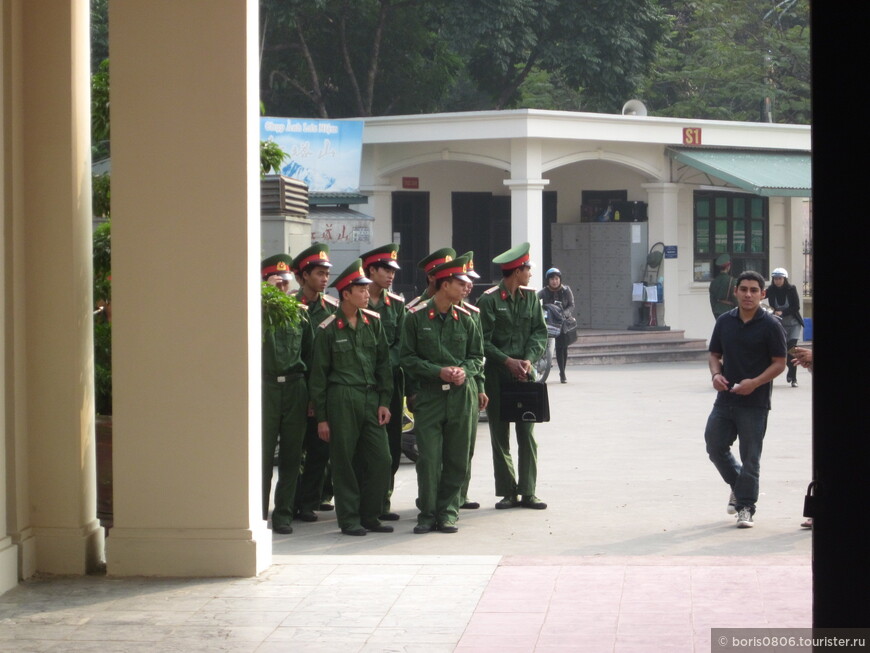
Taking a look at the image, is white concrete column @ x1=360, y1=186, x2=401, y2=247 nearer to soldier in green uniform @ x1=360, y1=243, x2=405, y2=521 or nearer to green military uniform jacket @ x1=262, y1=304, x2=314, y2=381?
soldier in green uniform @ x1=360, y1=243, x2=405, y2=521

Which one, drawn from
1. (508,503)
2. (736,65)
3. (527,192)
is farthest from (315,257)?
(736,65)

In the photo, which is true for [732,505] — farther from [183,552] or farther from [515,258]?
[183,552]

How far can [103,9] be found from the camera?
3162 centimetres

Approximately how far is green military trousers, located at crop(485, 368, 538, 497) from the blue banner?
552 inches

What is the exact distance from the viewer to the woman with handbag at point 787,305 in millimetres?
18641

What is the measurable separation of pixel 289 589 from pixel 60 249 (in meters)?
2.24

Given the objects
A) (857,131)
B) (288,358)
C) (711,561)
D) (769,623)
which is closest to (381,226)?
(288,358)

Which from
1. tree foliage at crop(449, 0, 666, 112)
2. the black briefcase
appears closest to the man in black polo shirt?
the black briefcase

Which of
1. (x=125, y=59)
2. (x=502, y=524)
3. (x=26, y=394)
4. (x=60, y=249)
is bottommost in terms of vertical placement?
(x=502, y=524)

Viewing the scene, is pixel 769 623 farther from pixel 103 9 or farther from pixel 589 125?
pixel 103 9

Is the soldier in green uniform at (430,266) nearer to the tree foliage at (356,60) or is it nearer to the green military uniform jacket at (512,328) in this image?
the green military uniform jacket at (512,328)

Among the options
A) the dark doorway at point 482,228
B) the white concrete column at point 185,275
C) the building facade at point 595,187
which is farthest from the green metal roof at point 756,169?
the white concrete column at point 185,275

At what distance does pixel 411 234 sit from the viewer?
26219 mm

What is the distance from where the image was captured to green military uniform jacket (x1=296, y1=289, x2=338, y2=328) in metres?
9.93
